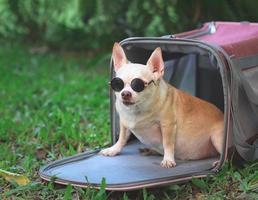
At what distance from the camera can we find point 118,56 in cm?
343

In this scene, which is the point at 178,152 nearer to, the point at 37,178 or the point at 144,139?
the point at 144,139

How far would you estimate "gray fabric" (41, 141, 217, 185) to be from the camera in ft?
10.5

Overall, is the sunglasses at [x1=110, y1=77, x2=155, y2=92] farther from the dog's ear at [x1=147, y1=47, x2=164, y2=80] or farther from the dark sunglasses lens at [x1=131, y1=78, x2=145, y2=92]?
the dog's ear at [x1=147, y1=47, x2=164, y2=80]

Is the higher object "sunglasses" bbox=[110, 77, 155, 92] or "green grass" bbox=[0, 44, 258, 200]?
"sunglasses" bbox=[110, 77, 155, 92]

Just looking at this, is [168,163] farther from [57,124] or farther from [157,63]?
[57,124]

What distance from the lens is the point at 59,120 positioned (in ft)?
15.6

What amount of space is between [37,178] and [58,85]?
2.57m

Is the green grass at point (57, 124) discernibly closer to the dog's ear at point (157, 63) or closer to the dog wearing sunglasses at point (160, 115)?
the dog wearing sunglasses at point (160, 115)

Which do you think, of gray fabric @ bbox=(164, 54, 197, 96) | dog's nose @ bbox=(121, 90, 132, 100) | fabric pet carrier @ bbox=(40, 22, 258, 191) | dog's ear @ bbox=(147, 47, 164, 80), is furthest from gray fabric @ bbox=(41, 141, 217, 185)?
gray fabric @ bbox=(164, 54, 197, 96)

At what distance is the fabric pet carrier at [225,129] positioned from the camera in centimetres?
324

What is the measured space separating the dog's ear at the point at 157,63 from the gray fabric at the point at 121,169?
55 centimetres

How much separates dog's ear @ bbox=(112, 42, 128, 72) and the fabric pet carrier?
0.97 feet

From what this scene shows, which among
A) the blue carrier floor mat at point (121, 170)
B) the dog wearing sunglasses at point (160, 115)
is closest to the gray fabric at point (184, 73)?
the dog wearing sunglasses at point (160, 115)

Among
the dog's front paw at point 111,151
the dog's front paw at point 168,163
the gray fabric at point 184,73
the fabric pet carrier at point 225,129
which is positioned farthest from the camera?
the gray fabric at point 184,73
